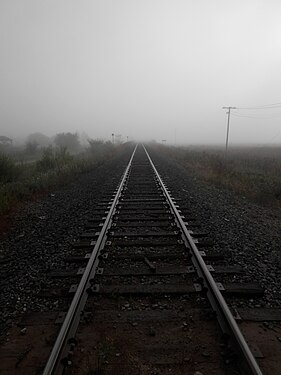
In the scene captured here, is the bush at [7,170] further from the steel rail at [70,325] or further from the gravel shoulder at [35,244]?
the steel rail at [70,325]

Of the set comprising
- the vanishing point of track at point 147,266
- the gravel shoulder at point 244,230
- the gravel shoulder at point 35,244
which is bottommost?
the gravel shoulder at point 35,244

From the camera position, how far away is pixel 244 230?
6078 millimetres

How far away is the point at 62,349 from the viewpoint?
2.44m

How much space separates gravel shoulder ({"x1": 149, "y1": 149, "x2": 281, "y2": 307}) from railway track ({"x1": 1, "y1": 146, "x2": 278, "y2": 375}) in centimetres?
27

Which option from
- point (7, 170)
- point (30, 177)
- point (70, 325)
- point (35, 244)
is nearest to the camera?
point (70, 325)

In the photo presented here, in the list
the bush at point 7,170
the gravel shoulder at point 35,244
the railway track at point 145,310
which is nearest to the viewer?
the railway track at point 145,310

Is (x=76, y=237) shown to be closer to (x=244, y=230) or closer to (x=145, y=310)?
(x=145, y=310)

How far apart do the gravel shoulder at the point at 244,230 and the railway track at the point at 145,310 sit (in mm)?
265

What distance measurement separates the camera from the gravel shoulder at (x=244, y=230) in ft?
13.1

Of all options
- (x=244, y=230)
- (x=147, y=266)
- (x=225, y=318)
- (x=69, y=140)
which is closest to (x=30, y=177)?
(x=244, y=230)

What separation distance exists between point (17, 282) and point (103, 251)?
1.33 meters

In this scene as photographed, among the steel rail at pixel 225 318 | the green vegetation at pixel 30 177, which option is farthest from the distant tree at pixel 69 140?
the steel rail at pixel 225 318

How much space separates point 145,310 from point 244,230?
12.1 feet

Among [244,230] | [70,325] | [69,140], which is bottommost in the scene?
[244,230]
